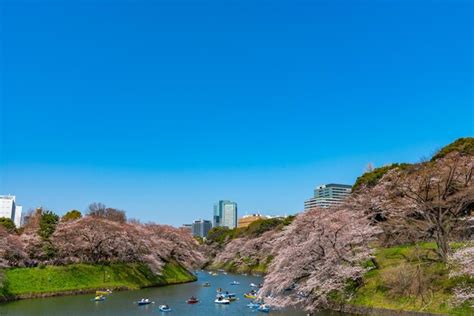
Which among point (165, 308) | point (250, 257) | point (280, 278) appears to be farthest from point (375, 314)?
point (250, 257)

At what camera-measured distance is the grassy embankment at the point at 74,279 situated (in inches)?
1373

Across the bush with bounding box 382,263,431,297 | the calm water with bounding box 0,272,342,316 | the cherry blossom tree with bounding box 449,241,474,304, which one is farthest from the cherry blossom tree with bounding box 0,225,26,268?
the cherry blossom tree with bounding box 449,241,474,304

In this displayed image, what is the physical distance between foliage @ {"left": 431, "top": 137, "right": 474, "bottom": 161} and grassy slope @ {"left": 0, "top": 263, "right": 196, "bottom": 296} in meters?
36.6

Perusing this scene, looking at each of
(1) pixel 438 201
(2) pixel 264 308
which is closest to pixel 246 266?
(2) pixel 264 308

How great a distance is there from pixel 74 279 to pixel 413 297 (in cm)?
3106

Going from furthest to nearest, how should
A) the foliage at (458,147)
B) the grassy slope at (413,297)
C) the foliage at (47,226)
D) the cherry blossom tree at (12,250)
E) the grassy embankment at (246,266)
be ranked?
the grassy embankment at (246,266), the foliage at (458,147), the foliage at (47,226), the cherry blossom tree at (12,250), the grassy slope at (413,297)

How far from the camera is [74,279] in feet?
131

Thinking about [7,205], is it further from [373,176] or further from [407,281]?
[407,281]

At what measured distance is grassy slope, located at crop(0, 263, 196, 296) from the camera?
3547cm

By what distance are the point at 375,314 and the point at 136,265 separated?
3142 centimetres

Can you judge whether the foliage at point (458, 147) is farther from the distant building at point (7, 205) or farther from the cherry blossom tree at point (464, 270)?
the distant building at point (7, 205)

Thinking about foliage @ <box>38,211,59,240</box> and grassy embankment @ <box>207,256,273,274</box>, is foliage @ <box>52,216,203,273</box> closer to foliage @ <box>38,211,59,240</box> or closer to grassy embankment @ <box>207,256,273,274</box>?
foliage @ <box>38,211,59,240</box>

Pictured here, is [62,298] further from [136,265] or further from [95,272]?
[136,265]

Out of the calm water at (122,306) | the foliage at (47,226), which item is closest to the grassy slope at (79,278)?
the calm water at (122,306)
